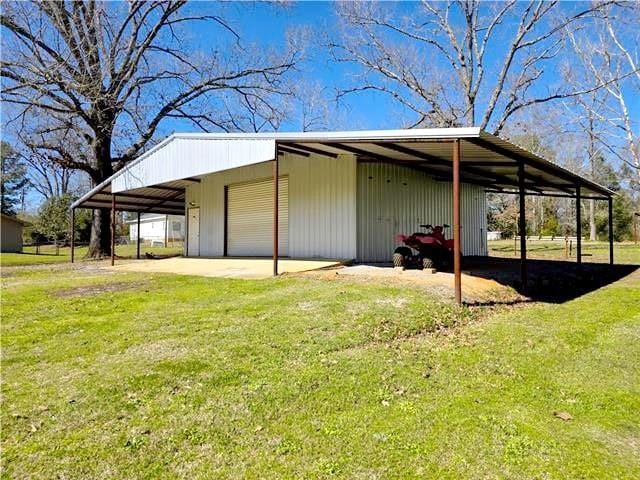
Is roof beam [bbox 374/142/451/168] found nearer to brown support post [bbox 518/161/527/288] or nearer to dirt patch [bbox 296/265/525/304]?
brown support post [bbox 518/161/527/288]

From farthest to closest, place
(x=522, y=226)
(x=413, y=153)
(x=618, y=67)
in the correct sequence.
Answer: (x=618, y=67)
(x=413, y=153)
(x=522, y=226)

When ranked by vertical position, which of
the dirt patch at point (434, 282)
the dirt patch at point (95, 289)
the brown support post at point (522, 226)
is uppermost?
the brown support post at point (522, 226)

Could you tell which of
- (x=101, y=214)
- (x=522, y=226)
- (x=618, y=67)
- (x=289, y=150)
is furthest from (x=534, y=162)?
(x=618, y=67)

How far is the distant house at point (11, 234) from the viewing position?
30297mm

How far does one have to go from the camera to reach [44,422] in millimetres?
3102

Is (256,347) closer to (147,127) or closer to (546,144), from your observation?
(147,127)

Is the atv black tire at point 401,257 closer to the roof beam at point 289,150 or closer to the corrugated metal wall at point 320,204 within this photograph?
the corrugated metal wall at point 320,204

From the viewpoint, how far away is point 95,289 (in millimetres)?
8977

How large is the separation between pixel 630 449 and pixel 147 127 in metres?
22.7

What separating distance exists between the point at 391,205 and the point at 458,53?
14445 millimetres

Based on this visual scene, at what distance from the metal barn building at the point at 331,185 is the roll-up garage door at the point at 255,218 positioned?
4cm

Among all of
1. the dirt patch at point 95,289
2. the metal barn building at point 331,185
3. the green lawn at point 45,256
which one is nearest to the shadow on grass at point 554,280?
the metal barn building at point 331,185

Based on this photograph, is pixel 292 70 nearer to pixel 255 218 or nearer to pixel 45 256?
pixel 255 218

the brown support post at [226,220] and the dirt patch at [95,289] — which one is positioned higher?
the brown support post at [226,220]
